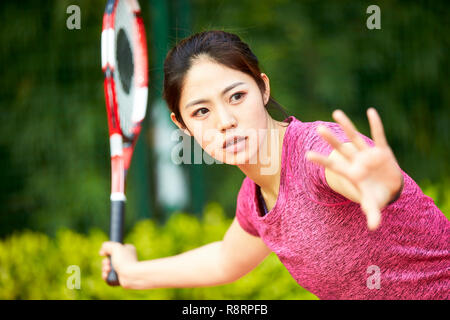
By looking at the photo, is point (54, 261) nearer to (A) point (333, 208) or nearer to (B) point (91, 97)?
(B) point (91, 97)

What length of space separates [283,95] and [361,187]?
359 centimetres

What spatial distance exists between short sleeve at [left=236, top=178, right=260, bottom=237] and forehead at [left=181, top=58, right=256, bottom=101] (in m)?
0.41

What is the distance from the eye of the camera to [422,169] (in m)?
4.53

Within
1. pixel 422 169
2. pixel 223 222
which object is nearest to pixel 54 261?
pixel 223 222

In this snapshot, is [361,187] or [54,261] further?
[54,261]

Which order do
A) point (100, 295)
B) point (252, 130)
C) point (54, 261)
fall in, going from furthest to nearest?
point (54, 261), point (100, 295), point (252, 130)

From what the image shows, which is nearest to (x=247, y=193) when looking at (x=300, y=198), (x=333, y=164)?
(x=300, y=198)

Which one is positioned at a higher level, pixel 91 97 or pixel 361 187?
pixel 91 97

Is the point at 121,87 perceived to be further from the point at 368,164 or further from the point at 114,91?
the point at 368,164

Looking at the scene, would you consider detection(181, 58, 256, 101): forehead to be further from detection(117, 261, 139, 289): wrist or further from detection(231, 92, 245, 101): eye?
detection(117, 261, 139, 289): wrist

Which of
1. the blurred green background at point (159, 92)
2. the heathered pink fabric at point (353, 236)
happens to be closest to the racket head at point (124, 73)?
the heathered pink fabric at point (353, 236)

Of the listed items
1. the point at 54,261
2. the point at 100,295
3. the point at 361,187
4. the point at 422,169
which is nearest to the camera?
the point at 361,187

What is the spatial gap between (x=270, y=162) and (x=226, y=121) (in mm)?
193

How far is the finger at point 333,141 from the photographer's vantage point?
1.10 m
